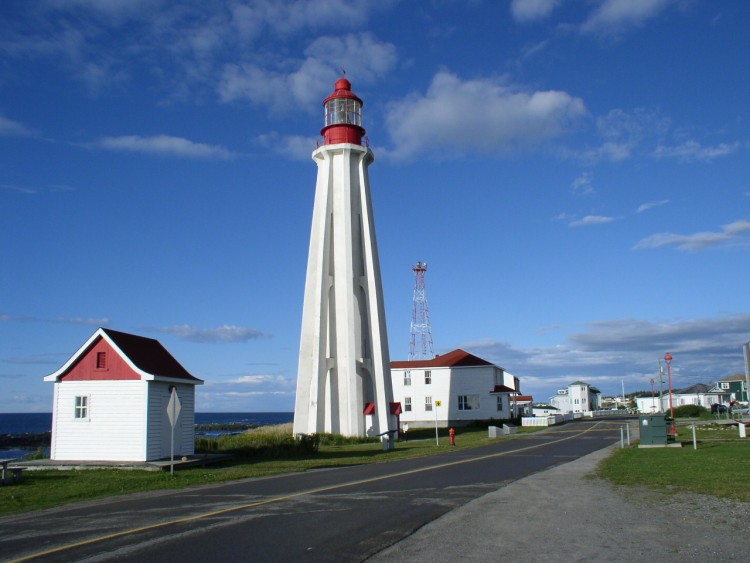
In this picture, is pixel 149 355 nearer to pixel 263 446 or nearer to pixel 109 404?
pixel 109 404

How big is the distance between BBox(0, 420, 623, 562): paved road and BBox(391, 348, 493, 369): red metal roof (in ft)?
157

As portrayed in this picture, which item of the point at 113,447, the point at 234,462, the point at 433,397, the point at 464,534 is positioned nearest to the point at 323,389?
the point at 234,462

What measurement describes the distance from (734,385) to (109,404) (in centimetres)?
12277

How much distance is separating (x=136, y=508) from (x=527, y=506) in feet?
26.6

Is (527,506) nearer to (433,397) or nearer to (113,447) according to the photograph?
(113,447)

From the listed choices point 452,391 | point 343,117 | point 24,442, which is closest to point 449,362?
point 452,391

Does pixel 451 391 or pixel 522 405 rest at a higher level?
pixel 451 391

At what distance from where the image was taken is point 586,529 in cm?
1130

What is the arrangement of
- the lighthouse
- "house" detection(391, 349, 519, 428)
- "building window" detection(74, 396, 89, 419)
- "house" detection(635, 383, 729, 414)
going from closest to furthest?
"building window" detection(74, 396, 89, 419)
the lighthouse
"house" detection(391, 349, 519, 428)
"house" detection(635, 383, 729, 414)

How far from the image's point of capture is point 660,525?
37.9 feet

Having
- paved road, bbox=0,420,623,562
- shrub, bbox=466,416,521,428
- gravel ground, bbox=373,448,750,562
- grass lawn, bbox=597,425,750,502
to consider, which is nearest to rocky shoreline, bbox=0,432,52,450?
shrub, bbox=466,416,521,428

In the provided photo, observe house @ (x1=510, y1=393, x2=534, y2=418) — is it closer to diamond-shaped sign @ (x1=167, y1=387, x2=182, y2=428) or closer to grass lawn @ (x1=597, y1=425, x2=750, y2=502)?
grass lawn @ (x1=597, y1=425, x2=750, y2=502)

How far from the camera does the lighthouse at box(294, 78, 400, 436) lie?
141 feet

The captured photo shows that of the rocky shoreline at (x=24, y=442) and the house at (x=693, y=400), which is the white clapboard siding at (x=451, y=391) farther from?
the house at (x=693, y=400)
